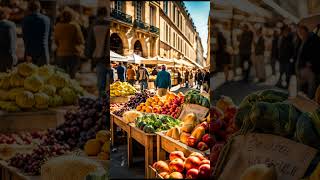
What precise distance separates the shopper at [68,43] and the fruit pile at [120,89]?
55 centimetres

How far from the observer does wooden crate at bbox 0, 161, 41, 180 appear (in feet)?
10.6

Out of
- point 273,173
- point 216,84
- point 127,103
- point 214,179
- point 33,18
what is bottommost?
point 214,179

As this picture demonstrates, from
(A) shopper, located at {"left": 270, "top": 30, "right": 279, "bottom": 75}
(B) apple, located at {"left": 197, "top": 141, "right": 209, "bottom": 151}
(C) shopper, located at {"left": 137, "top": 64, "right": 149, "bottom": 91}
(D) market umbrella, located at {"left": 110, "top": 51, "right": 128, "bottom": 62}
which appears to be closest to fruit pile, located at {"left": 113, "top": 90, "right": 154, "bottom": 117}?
(C) shopper, located at {"left": 137, "top": 64, "right": 149, "bottom": 91}

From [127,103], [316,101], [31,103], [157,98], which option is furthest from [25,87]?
[316,101]

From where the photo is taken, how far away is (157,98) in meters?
4.13

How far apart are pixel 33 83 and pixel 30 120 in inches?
13.4

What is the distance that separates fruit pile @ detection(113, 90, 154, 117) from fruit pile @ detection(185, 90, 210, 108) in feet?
1.39

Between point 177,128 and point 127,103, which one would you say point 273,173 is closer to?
point 177,128

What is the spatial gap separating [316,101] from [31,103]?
238 cm

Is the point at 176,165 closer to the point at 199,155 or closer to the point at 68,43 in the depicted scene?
the point at 199,155

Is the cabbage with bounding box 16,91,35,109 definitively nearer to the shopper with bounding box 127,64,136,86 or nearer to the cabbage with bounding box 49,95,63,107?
the cabbage with bounding box 49,95,63,107

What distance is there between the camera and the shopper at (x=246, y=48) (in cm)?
307

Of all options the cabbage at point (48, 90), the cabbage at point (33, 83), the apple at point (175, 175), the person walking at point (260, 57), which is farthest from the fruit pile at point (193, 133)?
the cabbage at point (33, 83)

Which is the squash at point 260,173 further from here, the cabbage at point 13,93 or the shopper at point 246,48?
the cabbage at point 13,93
